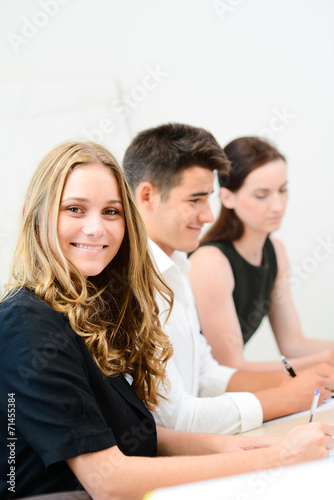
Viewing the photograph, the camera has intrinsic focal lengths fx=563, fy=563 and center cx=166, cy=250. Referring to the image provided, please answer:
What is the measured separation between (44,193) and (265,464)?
1.90 ft

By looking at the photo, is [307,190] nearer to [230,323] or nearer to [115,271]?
[230,323]

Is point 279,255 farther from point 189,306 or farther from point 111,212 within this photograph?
point 111,212

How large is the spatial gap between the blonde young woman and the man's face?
41 cm

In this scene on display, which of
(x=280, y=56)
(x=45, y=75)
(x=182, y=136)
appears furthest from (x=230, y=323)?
(x=280, y=56)

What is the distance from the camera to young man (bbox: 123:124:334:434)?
1.24 meters

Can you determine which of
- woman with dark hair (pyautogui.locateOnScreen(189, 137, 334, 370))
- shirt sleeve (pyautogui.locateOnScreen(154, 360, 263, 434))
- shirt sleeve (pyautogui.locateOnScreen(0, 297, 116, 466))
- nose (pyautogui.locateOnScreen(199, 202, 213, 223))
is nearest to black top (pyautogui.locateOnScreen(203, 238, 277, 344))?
woman with dark hair (pyautogui.locateOnScreen(189, 137, 334, 370))

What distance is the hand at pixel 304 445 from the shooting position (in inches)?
35.2

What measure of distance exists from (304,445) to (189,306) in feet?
2.17

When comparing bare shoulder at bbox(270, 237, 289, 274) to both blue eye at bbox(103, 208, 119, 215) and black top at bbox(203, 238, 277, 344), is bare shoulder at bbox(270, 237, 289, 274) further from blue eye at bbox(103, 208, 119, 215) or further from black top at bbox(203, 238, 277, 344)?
blue eye at bbox(103, 208, 119, 215)

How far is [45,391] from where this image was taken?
0.77 m

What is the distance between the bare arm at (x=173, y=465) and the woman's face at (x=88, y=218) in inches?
13.5

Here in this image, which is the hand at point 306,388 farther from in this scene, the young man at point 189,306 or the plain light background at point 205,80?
the plain light background at point 205,80

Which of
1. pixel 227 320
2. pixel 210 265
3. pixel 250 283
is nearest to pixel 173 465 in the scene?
pixel 227 320

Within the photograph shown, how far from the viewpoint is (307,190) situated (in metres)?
2.99
